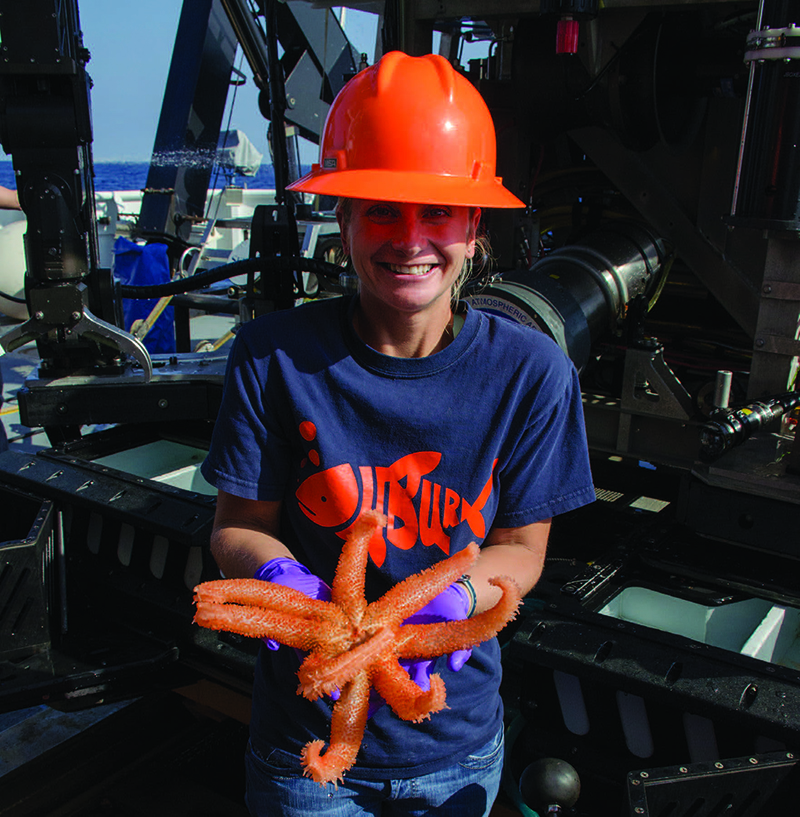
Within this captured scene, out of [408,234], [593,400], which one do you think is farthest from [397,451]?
[593,400]

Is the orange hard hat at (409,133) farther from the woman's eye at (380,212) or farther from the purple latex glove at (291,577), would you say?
the purple latex glove at (291,577)

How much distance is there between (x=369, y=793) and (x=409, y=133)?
4.10 ft

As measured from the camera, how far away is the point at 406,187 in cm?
142

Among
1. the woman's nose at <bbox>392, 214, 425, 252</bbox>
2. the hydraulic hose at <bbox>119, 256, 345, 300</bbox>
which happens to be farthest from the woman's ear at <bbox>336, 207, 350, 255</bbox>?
the hydraulic hose at <bbox>119, 256, 345, 300</bbox>

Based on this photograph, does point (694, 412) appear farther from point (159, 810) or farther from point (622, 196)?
point (159, 810)

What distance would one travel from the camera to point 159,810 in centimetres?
264

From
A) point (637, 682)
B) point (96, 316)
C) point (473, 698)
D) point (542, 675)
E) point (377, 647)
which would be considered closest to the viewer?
point (377, 647)

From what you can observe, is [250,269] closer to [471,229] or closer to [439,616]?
[471,229]

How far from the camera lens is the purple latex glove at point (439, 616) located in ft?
4.21

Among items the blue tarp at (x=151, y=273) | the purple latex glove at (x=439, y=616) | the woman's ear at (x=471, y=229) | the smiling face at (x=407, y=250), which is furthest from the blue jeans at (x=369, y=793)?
the blue tarp at (x=151, y=273)

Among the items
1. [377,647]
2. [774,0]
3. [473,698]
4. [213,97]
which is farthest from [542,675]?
[213,97]

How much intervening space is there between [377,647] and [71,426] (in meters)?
3.27

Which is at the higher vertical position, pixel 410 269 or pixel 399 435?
pixel 410 269

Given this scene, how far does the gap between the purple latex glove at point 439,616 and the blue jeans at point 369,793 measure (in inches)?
11.3
